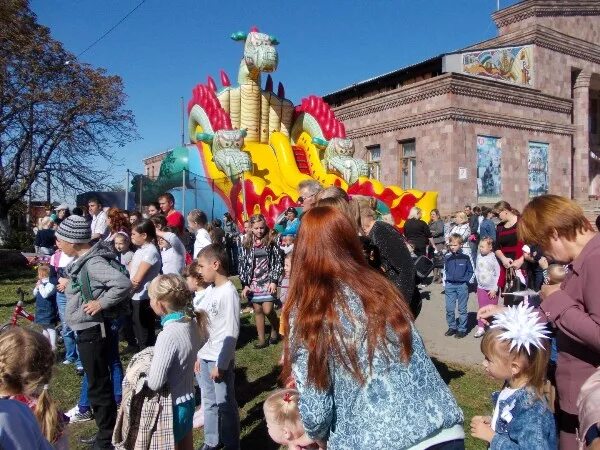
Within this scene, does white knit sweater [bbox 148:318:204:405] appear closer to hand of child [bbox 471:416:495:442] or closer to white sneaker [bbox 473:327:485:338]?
hand of child [bbox 471:416:495:442]

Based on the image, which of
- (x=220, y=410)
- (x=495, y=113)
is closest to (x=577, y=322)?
(x=220, y=410)

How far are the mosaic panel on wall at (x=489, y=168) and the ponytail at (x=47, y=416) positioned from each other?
18523 mm

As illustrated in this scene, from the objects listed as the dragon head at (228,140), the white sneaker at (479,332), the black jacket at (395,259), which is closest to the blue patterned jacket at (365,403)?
the black jacket at (395,259)

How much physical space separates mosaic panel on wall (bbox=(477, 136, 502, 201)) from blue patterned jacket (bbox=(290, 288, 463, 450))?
60.4ft

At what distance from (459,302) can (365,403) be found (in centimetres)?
588

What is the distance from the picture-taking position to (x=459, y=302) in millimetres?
7219

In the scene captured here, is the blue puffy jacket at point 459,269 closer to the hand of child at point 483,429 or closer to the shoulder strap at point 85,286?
the hand of child at point 483,429

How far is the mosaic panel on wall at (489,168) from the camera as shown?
19.1 m

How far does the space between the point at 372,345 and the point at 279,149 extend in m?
14.3

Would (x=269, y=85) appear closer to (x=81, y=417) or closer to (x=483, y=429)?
(x=81, y=417)

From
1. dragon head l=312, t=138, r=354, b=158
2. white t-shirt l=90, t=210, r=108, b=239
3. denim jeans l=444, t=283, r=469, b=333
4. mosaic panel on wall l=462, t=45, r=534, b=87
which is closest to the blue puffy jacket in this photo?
denim jeans l=444, t=283, r=469, b=333

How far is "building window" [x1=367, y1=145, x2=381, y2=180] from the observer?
2147 cm

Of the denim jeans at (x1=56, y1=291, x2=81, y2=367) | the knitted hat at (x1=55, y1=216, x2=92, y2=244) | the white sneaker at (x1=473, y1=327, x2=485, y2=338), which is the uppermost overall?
the knitted hat at (x1=55, y1=216, x2=92, y2=244)

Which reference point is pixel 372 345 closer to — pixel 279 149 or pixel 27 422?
pixel 27 422
